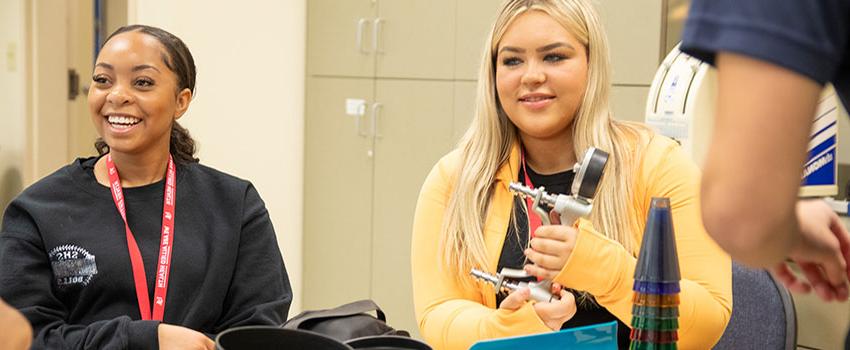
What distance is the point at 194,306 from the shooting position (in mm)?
1807

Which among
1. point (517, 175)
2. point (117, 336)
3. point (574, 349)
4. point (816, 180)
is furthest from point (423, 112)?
point (574, 349)

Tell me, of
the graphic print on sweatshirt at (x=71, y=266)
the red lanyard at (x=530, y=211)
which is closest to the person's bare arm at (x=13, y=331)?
the graphic print on sweatshirt at (x=71, y=266)

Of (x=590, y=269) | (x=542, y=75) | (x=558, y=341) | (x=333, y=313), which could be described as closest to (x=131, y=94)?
(x=333, y=313)

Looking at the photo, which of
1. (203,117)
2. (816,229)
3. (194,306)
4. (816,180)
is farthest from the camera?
(203,117)

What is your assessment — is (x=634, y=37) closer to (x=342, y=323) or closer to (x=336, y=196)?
(x=336, y=196)

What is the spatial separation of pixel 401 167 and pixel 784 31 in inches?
139

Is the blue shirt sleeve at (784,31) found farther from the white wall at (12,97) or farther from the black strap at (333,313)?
the white wall at (12,97)

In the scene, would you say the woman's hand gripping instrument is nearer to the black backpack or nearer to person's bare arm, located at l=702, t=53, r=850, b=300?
the black backpack

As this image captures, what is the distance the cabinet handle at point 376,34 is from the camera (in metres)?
4.25

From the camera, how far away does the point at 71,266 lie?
1.74m

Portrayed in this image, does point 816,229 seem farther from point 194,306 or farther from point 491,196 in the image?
point 194,306

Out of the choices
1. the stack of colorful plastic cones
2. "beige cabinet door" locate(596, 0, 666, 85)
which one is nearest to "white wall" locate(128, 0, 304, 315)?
"beige cabinet door" locate(596, 0, 666, 85)

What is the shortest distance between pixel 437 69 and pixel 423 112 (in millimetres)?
200

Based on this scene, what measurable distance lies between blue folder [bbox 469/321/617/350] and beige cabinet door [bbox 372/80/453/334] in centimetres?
283
